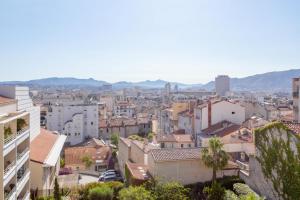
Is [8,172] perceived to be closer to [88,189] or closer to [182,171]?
[88,189]

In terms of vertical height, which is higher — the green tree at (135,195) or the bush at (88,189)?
the green tree at (135,195)

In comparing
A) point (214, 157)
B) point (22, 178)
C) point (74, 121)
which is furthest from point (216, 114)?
point (74, 121)

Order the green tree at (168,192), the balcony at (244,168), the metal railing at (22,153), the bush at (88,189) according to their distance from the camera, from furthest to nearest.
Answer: the balcony at (244,168) < the bush at (88,189) < the green tree at (168,192) < the metal railing at (22,153)

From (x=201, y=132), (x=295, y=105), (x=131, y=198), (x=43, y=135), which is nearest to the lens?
(x=131, y=198)

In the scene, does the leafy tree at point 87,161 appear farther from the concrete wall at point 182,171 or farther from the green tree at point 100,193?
the green tree at point 100,193

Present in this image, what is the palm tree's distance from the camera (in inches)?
1420

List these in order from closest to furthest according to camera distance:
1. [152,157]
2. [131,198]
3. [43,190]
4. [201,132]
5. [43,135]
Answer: [131,198] → [43,190] → [152,157] → [43,135] → [201,132]

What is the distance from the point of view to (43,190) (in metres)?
34.4

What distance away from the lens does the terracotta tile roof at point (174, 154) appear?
36562mm

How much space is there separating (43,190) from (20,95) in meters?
9.89

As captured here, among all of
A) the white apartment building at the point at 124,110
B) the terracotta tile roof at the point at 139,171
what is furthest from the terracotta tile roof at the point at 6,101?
the white apartment building at the point at 124,110

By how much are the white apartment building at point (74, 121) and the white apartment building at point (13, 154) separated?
7232 centimetres

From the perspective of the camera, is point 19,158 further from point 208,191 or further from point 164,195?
point 208,191

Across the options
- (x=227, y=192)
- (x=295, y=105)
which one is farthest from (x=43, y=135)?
(x=295, y=105)
